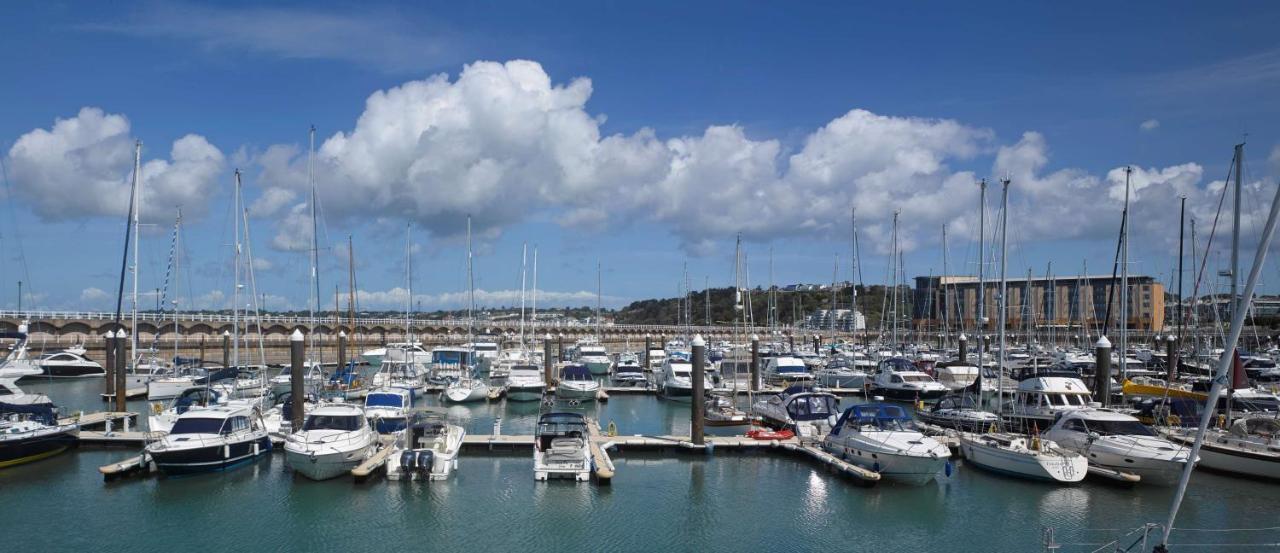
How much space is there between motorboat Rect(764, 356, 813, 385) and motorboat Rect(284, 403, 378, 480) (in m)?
39.3

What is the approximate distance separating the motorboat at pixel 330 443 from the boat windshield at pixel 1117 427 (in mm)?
25240

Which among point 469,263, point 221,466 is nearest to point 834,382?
point 469,263

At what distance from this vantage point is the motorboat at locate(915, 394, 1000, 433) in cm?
4031

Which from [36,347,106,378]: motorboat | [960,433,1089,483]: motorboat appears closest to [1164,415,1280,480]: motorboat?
[960,433,1089,483]: motorboat

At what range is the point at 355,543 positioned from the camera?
2378 cm

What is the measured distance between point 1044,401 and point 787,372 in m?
28.4

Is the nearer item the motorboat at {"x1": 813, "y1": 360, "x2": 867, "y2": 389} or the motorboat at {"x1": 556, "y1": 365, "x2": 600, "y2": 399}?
the motorboat at {"x1": 556, "y1": 365, "x2": 600, "y2": 399}

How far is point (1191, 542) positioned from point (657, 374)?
4461 cm

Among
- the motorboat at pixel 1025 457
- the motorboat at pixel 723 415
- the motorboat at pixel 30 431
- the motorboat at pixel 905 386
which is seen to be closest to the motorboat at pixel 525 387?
the motorboat at pixel 723 415

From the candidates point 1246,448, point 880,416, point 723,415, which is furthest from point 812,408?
point 1246,448

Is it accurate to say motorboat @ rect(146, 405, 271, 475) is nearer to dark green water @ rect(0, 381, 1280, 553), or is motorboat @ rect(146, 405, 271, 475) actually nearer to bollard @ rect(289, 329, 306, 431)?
dark green water @ rect(0, 381, 1280, 553)

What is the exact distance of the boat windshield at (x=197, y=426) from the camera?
31.0m

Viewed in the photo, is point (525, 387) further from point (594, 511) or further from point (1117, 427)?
point (1117, 427)

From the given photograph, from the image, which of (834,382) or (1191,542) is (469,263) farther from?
(1191,542)
